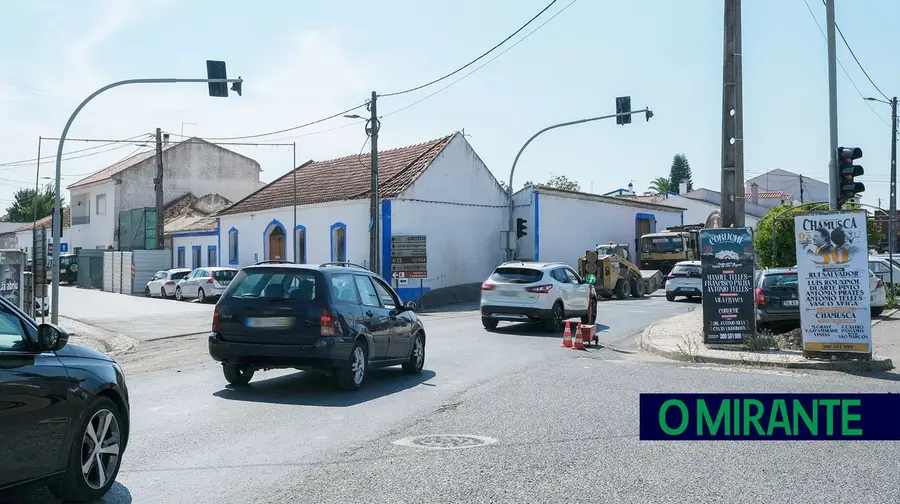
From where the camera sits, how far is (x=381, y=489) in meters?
5.80

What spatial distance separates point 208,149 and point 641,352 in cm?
4937

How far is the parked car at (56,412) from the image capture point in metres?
4.79

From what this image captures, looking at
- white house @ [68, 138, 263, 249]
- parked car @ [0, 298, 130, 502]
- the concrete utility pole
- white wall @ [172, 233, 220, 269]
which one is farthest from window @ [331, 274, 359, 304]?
white house @ [68, 138, 263, 249]

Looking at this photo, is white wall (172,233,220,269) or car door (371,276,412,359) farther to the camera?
white wall (172,233,220,269)

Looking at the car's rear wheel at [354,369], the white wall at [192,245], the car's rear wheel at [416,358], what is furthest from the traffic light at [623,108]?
the white wall at [192,245]

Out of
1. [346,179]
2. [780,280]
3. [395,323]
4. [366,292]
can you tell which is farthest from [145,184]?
[366,292]

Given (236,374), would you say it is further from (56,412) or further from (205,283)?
(205,283)

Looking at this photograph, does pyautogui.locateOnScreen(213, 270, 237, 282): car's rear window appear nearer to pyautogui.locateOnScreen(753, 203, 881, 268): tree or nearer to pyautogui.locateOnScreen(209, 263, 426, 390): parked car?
pyautogui.locateOnScreen(753, 203, 881, 268): tree

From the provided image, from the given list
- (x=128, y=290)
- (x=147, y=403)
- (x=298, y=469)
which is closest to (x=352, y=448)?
(x=298, y=469)

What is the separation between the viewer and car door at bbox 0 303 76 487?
4715 millimetres

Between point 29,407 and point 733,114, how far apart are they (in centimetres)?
1352

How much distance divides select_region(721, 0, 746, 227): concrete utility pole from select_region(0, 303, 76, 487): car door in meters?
12.9

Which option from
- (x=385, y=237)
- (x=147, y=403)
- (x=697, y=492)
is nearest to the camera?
(x=697, y=492)

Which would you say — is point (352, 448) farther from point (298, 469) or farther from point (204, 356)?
point (204, 356)
